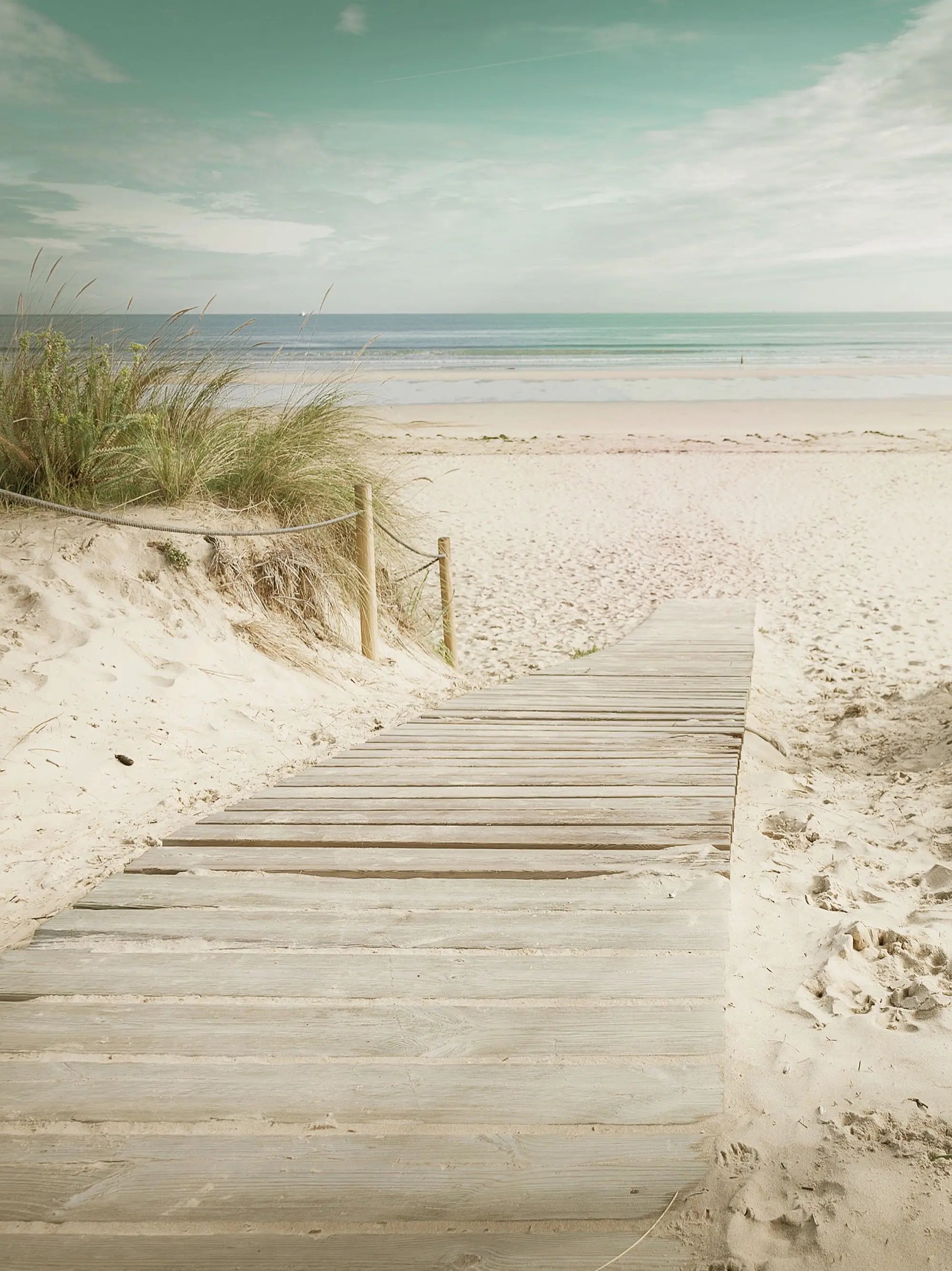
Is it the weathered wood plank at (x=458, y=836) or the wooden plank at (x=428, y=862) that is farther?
the weathered wood plank at (x=458, y=836)

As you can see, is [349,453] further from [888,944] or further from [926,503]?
[926,503]

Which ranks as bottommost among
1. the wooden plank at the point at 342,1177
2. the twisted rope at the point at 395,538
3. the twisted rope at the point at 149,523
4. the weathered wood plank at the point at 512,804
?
the wooden plank at the point at 342,1177

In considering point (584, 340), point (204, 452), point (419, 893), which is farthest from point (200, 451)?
point (584, 340)

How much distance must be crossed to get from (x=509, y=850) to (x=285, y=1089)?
41.4 inches

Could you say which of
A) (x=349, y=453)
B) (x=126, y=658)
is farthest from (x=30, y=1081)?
(x=349, y=453)

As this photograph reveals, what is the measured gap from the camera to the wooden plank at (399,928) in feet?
6.85

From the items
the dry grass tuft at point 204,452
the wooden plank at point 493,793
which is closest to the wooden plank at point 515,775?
the wooden plank at point 493,793

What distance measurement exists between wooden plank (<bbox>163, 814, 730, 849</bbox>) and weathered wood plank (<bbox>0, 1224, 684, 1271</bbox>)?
1.26 meters

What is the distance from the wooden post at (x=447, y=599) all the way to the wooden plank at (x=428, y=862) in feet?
12.7

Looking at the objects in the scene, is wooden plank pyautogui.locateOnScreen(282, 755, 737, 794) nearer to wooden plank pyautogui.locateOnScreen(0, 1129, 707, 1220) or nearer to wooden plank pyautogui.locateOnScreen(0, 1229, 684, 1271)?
wooden plank pyautogui.locateOnScreen(0, 1129, 707, 1220)

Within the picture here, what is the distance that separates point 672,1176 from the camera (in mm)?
1465

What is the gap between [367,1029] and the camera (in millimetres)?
1795

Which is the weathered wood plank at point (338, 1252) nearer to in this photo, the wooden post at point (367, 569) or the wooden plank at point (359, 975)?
the wooden plank at point (359, 975)

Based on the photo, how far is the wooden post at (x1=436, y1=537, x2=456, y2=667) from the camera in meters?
6.46
